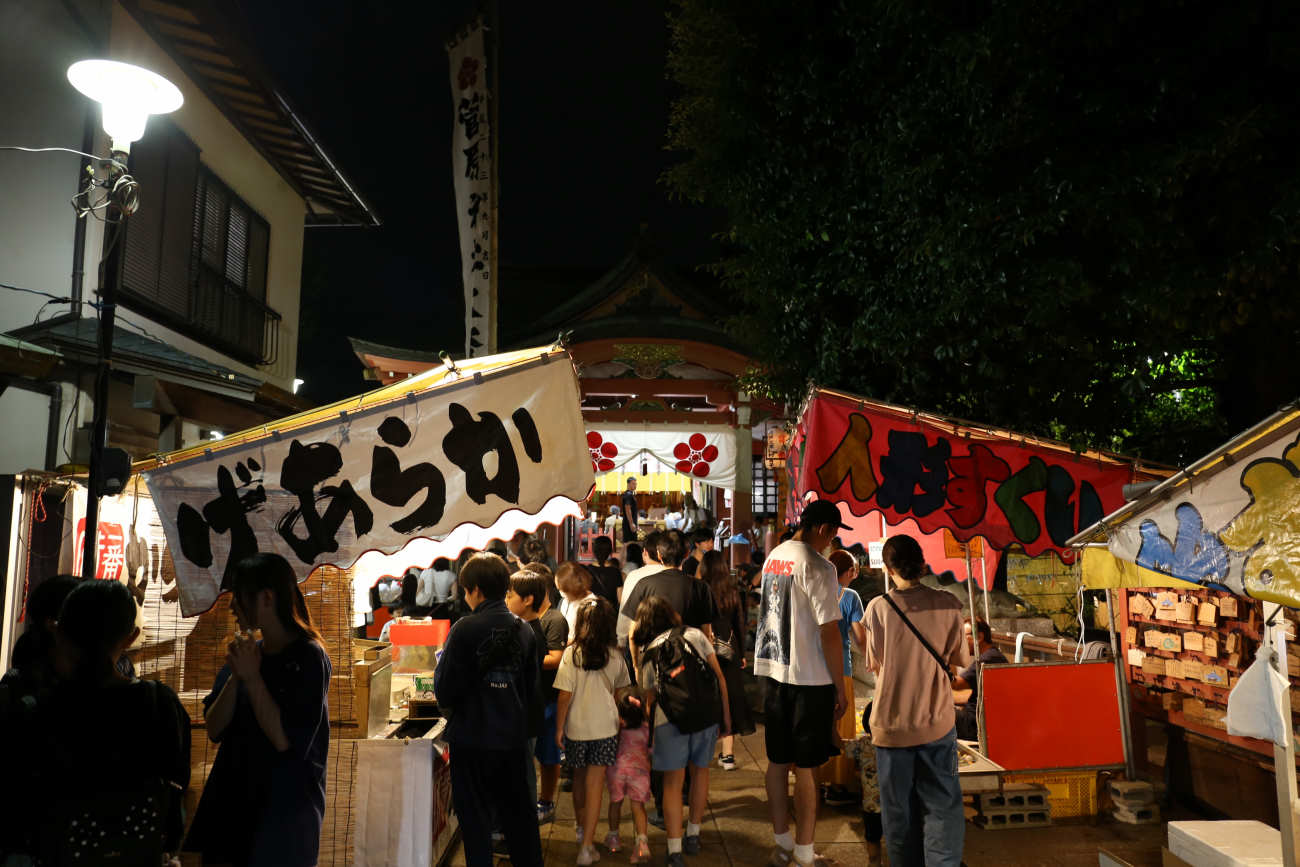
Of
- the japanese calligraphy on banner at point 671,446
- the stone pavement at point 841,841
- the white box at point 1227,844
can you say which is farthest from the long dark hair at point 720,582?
the japanese calligraphy on banner at point 671,446

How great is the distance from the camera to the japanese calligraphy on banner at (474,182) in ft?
34.0

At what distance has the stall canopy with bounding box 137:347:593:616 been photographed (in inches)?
181

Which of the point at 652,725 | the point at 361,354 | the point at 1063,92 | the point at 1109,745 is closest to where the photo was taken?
the point at 652,725

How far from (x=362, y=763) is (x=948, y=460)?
16.9 ft

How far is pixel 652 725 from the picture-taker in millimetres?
6004

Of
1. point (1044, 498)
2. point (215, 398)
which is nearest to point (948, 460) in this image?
point (1044, 498)

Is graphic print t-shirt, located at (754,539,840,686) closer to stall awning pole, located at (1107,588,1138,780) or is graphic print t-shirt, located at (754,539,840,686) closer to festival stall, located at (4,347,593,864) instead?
festival stall, located at (4,347,593,864)

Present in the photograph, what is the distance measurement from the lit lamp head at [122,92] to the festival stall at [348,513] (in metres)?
2.25

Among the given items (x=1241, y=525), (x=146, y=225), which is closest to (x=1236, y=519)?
(x=1241, y=525)

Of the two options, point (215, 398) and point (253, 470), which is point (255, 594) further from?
point (215, 398)

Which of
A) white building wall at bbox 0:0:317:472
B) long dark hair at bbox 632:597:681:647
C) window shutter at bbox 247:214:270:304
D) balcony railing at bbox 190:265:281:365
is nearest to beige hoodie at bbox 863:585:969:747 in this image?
long dark hair at bbox 632:597:681:647

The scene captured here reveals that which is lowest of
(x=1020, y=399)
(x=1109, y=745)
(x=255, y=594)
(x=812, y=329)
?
(x=1109, y=745)

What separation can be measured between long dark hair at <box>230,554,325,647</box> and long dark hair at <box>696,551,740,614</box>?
551 centimetres

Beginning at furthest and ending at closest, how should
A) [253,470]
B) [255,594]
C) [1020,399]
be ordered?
[1020,399]
[253,470]
[255,594]
